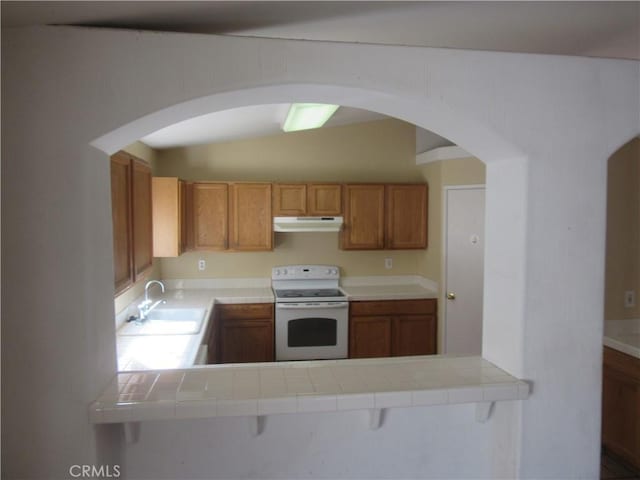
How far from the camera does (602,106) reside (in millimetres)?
1571

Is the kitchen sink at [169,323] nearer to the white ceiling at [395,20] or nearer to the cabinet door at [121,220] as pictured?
the cabinet door at [121,220]

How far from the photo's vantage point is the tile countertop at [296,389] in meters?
1.36

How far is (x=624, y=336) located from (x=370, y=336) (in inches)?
83.6

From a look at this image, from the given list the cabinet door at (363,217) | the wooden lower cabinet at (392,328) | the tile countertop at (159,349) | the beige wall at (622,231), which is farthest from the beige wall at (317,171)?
the beige wall at (622,231)

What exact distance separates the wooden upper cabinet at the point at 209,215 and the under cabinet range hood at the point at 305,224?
1.72 ft

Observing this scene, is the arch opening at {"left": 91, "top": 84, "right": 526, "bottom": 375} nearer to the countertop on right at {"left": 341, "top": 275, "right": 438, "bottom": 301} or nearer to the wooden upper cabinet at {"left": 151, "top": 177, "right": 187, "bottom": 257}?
the wooden upper cabinet at {"left": 151, "top": 177, "right": 187, "bottom": 257}

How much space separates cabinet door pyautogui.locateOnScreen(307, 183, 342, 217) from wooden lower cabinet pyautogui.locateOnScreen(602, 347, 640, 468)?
8.52ft

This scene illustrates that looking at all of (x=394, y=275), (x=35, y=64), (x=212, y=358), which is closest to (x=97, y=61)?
(x=35, y=64)

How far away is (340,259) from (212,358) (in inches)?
70.9

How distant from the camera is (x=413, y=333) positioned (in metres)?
4.34

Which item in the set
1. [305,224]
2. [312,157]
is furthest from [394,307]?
[312,157]

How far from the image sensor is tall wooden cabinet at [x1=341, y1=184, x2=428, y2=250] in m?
4.47

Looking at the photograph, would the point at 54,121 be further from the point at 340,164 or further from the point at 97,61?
the point at 340,164

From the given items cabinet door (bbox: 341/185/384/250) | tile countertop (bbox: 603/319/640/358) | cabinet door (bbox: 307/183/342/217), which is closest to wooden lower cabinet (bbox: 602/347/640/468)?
tile countertop (bbox: 603/319/640/358)
